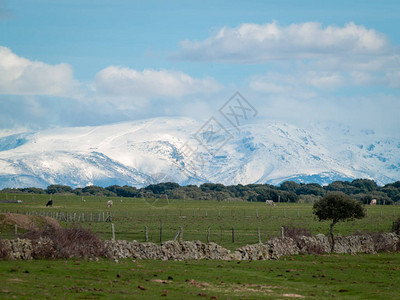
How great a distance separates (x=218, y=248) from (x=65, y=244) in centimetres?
1015

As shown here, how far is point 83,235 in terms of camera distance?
106 feet

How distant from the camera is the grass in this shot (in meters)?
Answer: 21.9

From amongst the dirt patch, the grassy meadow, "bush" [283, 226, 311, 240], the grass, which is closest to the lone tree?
"bush" [283, 226, 311, 240]

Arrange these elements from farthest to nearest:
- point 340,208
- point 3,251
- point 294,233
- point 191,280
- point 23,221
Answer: point 23,221, point 340,208, point 294,233, point 3,251, point 191,280

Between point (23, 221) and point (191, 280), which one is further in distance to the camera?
point (23, 221)

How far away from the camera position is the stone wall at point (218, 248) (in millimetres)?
30062

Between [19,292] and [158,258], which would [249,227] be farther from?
[19,292]

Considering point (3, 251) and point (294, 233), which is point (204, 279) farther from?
point (294, 233)

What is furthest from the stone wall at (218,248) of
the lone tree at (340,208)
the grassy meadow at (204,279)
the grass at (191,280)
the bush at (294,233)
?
the lone tree at (340,208)

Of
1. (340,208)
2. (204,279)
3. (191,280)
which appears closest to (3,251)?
(191,280)

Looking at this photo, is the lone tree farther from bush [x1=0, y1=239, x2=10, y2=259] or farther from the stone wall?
bush [x1=0, y1=239, x2=10, y2=259]

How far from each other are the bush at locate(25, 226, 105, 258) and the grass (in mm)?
872

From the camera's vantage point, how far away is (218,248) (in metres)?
37.6

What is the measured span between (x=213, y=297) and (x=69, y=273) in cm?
675
